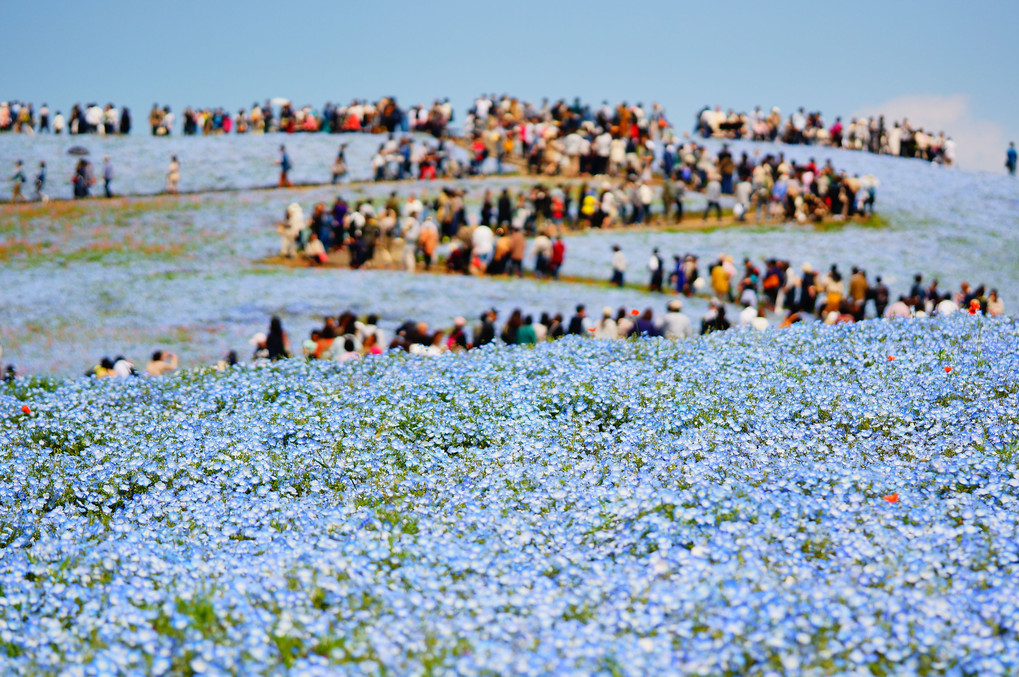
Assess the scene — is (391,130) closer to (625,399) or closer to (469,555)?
(625,399)

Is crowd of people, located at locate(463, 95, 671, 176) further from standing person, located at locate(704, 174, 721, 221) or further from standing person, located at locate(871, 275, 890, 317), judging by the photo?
standing person, located at locate(871, 275, 890, 317)

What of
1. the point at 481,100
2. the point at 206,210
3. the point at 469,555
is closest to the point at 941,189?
the point at 481,100

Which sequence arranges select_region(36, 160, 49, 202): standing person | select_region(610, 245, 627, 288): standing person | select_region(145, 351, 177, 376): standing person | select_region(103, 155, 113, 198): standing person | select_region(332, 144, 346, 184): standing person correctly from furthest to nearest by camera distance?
select_region(332, 144, 346, 184): standing person → select_region(103, 155, 113, 198): standing person → select_region(36, 160, 49, 202): standing person → select_region(610, 245, 627, 288): standing person → select_region(145, 351, 177, 376): standing person

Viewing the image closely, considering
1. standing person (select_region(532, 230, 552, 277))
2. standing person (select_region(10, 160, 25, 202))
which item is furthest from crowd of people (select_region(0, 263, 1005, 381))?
standing person (select_region(10, 160, 25, 202))

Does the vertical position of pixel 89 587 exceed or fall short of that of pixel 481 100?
it falls short

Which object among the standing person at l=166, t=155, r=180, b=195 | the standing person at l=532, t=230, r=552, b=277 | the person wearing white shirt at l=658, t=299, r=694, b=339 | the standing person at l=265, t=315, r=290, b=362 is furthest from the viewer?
the standing person at l=166, t=155, r=180, b=195

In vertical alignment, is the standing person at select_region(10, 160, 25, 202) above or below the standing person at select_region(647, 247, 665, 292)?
above
